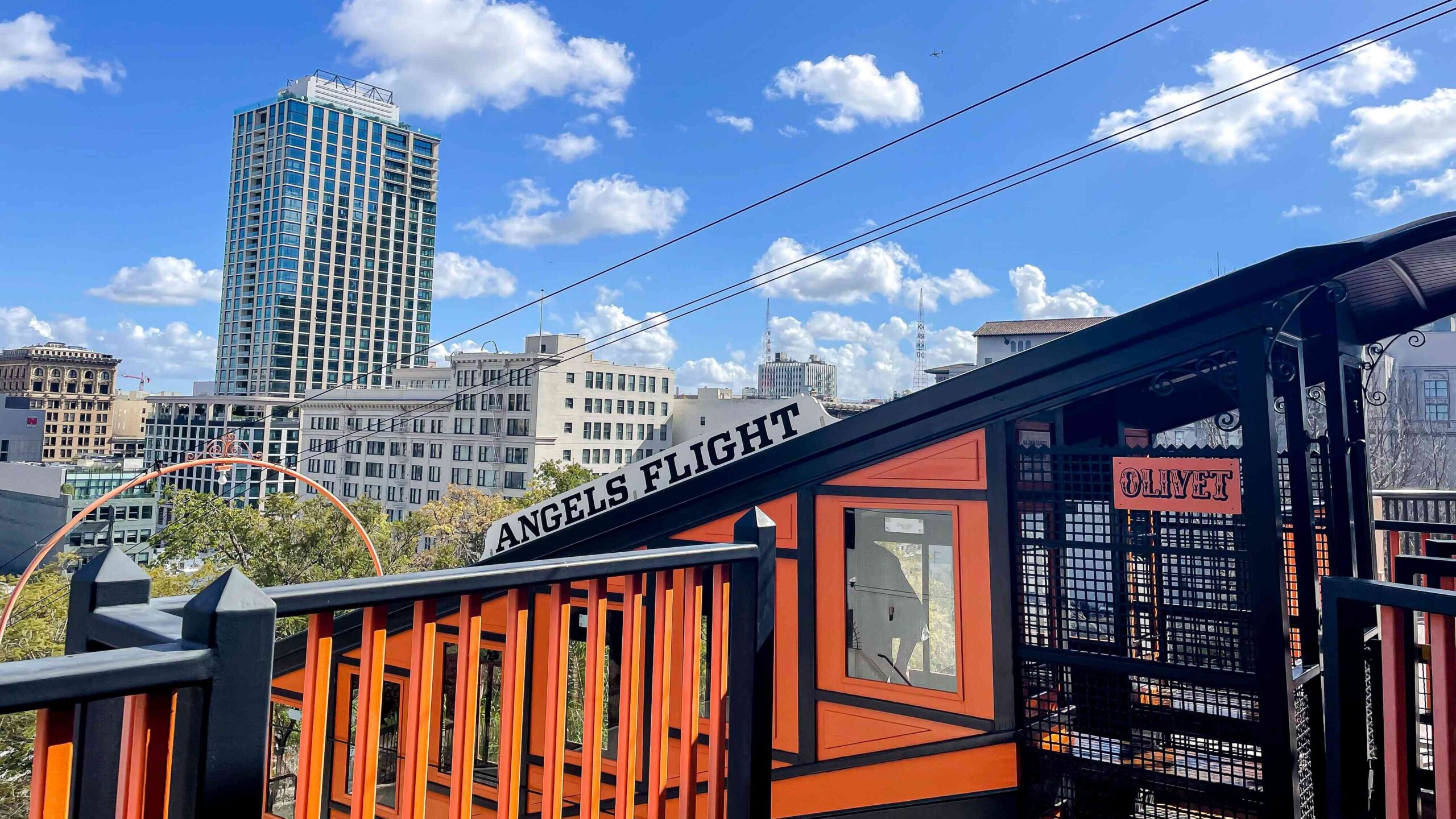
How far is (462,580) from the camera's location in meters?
1.70

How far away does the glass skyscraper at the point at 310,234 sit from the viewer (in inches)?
4688

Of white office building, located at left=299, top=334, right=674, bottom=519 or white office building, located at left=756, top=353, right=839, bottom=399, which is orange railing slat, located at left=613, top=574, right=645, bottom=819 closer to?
white office building, located at left=299, top=334, right=674, bottom=519

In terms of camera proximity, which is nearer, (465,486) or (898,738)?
(898,738)

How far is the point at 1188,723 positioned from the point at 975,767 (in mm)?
1284

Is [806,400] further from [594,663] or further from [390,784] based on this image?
[390,784]

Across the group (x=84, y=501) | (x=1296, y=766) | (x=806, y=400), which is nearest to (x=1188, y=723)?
(x=1296, y=766)

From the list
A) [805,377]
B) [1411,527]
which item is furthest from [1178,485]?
[805,377]

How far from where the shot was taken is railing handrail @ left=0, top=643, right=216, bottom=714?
1082 millimetres

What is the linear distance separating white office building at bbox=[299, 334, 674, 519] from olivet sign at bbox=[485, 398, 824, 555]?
170ft

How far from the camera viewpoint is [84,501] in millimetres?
57219

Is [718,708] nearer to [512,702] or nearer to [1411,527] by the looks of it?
[512,702]

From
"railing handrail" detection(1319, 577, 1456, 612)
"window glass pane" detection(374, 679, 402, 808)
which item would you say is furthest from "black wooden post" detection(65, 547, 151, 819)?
"window glass pane" detection(374, 679, 402, 808)

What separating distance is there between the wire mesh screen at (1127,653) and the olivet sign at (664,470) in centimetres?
180

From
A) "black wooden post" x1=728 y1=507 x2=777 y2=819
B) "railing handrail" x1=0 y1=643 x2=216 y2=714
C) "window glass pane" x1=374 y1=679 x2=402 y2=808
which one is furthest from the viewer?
"window glass pane" x1=374 y1=679 x2=402 y2=808
